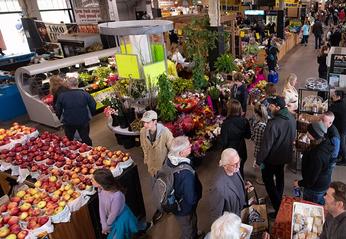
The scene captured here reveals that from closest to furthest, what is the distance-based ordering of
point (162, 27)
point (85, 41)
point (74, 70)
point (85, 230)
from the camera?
point (85, 230)
point (162, 27)
point (74, 70)
point (85, 41)

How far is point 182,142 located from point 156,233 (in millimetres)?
1785

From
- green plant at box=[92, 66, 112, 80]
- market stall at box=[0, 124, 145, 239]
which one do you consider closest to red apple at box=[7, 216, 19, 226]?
market stall at box=[0, 124, 145, 239]

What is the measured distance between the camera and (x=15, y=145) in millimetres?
4410

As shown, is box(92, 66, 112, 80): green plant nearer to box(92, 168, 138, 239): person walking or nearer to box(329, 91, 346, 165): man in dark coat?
box(92, 168, 138, 239): person walking

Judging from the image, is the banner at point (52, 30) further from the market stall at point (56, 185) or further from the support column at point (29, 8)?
the market stall at point (56, 185)

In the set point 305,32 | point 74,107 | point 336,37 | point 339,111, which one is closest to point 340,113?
point 339,111

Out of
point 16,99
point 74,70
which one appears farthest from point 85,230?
point 16,99

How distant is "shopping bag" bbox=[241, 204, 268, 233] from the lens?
2.95 m

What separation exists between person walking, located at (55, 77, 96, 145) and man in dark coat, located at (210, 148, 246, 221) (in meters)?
3.15

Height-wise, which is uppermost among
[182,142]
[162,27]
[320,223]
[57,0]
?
[57,0]

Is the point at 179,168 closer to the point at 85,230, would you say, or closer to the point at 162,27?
the point at 85,230

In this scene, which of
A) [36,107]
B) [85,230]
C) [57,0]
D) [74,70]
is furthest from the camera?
[57,0]

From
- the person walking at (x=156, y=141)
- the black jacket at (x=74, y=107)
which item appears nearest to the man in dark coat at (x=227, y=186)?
the person walking at (x=156, y=141)

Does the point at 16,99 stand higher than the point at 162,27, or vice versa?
the point at 162,27
